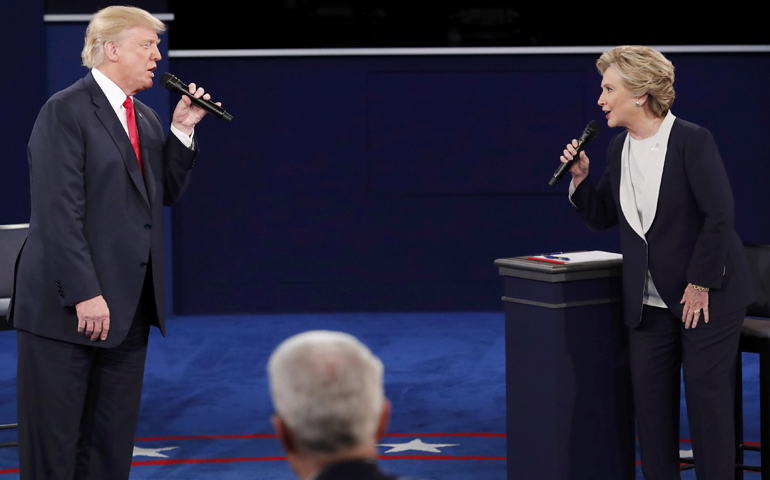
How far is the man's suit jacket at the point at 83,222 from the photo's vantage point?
245 cm

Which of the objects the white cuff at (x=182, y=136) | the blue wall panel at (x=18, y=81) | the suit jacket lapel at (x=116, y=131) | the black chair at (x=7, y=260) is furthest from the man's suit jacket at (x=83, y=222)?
the blue wall panel at (x=18, y=81)

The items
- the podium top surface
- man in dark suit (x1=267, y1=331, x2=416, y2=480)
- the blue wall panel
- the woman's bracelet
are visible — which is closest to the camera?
man in dark suit (x1=267, y1=331, x2=416, y2=480)

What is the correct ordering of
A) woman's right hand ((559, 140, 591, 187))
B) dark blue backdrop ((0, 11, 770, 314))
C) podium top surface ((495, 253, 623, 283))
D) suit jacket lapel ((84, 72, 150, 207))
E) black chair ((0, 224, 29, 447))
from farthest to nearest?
dark blue backdrop ((0, 11, 770, 314))
black chair ((0, 224, 29, 447))
woman's right hand ((559, 140, 591, 187))
podium top surface ((495, 253, 623, 283))
suit jacket lapel ((84, 72, 150, 207))

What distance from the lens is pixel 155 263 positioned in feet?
8.72

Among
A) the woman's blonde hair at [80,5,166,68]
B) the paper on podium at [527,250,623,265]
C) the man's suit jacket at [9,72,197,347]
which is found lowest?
the paper on podium at [527,250,623,265]

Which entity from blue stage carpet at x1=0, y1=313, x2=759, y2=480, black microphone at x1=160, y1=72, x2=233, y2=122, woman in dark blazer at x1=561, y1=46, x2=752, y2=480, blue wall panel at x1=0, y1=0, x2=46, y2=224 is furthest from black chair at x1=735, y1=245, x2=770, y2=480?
blue wall panel at x1=0, y1=0, x2=46, y2=224

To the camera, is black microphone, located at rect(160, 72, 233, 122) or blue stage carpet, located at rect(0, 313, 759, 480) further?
blue stage carpet, located at rect(0, 313, 759, 480)

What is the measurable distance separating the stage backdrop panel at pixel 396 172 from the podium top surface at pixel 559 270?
455 centimetres

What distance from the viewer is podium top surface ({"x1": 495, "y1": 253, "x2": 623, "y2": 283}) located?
2.80 metres

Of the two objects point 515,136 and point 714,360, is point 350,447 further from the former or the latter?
point 515,136

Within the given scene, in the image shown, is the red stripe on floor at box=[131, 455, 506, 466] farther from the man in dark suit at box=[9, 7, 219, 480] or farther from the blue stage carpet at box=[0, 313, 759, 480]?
the man in dark suit at box=[9, 7, 219, 480]

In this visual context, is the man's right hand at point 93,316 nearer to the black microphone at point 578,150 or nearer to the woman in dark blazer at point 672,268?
the black microphone at point 578,150

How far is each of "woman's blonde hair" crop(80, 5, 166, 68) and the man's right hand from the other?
2.16 ft

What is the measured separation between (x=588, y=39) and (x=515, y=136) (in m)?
0.94
